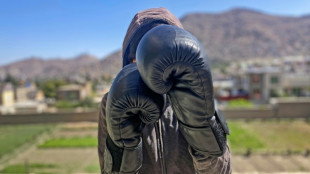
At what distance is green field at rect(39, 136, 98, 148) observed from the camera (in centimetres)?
1432

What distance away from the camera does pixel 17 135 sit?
1598cm

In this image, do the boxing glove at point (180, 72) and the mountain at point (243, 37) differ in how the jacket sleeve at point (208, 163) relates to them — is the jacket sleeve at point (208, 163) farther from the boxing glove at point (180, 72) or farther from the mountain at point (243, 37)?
the mountain at point (243, 37)

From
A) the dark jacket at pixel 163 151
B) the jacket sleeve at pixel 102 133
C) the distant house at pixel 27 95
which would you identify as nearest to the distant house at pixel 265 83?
the dark jacket at pixel 163 151

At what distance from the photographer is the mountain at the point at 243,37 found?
79.1 m

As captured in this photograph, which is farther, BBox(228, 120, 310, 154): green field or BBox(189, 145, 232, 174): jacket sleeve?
BBox(228, 120, 310, 154): green field

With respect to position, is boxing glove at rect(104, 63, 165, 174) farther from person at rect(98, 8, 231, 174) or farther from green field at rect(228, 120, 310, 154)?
green field at rect(228, 120, 310, 154)

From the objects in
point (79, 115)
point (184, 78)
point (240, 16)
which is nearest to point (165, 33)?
point (184, 78)

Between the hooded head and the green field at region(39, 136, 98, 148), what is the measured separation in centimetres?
1411

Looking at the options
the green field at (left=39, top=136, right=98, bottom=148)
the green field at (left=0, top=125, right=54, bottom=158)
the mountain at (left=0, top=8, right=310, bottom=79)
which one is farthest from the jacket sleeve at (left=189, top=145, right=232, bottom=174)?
the mountain at (left=0, top=8, right=310, bottom=79)

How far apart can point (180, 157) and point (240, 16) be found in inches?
5166

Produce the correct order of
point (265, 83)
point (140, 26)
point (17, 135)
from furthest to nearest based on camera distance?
point (265, 83) → point (17, 135) → point (140, 26)

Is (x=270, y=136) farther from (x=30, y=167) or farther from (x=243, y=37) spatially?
(x=243, y=37)

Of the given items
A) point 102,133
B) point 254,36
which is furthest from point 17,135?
point 254,36

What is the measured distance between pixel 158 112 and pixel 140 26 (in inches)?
14.9
